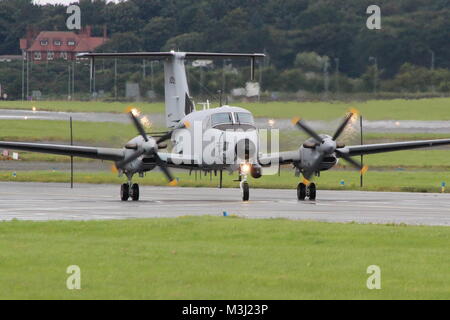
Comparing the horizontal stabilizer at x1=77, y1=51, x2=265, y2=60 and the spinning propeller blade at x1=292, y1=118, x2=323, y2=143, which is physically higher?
the horizontal stabilizer at x1=77, y1=51, x2=265, y2=60

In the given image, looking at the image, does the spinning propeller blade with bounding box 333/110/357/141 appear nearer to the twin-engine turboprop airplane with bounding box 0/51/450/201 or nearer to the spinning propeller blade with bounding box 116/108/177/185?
the twin-engine turboprop airplane with bounding box 0/51/450/201

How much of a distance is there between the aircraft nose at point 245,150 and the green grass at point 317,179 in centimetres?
975

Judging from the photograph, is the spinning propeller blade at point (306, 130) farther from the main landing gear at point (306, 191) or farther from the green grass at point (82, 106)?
the green grass at point (82, 106)

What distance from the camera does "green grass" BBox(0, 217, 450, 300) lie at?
16047 mm

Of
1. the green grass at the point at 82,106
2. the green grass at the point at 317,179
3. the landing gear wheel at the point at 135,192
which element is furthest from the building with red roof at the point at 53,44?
the landing gear wheel at the point at 135,192

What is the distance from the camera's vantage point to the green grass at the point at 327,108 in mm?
50469

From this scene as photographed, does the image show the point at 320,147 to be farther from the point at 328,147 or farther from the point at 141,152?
the point at 141,152

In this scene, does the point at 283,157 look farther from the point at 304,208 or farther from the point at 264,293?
the point at 264,293

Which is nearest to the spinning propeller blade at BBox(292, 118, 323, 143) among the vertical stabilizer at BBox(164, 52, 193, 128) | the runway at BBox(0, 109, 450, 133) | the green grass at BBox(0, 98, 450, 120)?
the vertical stabilizer at BBox(164, 52, 193, 128)

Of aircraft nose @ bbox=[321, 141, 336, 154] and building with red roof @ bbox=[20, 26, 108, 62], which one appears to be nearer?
aircraft nose @ bbox=[321, 141, 336, 154]

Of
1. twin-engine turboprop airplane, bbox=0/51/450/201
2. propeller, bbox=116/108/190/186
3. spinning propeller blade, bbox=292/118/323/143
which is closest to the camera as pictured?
twin-engine turboprop airplane, bbox=0/51/450/201

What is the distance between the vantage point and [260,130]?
132 ft

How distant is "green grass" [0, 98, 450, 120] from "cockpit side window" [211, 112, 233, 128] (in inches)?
388
